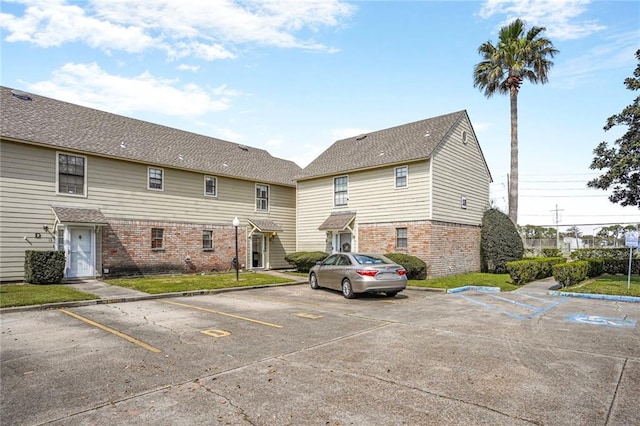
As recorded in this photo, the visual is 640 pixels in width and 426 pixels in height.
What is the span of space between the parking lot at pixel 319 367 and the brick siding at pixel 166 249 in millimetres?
8761

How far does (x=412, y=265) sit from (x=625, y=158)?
939 centimetres

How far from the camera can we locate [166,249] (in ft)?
69.0

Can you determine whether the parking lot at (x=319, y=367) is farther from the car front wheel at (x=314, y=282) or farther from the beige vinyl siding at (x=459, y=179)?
the beige vinyl siding at (x=459, y=179)

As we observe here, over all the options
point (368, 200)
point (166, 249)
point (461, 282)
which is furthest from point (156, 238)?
point (461, 282)

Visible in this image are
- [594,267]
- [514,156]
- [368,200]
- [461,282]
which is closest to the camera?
[461,282]

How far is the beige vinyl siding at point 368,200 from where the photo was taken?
65.3ft

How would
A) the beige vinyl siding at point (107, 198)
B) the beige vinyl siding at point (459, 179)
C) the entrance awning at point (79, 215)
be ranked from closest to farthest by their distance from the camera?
the beige vinyl siding at point (107, 198)
the entrance awning at point (79, 215)
the beige vinyl siding at point (459, 179)

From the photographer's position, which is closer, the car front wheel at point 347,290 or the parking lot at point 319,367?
the parking lot at point 319,367

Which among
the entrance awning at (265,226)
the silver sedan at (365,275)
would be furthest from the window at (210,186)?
the silver sedan at (365,275)

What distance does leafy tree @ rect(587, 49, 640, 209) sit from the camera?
16.1 meters

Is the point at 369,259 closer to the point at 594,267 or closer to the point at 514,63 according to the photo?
the point at 594,267

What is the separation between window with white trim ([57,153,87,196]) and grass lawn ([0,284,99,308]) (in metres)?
4.81

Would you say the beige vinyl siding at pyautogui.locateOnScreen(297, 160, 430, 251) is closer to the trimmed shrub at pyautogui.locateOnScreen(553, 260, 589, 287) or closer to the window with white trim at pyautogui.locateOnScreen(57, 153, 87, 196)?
the trimmed shrub at pyautogui.locateOnScreen(553, 260, 589, 287)

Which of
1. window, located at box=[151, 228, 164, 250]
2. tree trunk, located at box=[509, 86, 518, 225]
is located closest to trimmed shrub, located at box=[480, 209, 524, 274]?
tree trunk, located at box=[509, 86, 518, 225]
